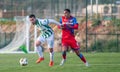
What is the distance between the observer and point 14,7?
4375 centimetres

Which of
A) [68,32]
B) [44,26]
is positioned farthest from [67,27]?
[44,26]

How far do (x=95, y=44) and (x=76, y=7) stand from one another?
585 centimetres

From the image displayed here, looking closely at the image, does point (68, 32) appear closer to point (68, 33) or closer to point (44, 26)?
point (68, 33)

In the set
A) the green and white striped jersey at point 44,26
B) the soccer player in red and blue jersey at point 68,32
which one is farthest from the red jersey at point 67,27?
the green and white striped jersey at point 44,26

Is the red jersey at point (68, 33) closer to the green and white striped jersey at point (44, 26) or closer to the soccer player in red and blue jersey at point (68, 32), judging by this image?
the soccer player in red and blue jersey at point (68, 32)

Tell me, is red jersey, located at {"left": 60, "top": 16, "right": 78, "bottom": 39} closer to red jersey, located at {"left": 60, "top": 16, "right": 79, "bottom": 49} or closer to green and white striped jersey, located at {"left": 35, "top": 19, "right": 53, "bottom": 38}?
red jersey, located at {"left": 60, "top": 16, "right": 79, "bottom": 49}

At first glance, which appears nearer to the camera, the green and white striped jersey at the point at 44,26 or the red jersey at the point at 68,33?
the red jersey at the point at 68,33

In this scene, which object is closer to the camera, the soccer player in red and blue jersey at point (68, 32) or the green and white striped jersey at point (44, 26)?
the soccer player in red and blue jersey at point (68, 32)

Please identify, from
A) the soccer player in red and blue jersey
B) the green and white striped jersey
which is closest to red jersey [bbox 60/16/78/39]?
the soccer player in red and blue jersey

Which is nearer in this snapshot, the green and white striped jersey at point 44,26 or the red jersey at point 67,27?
the red jersey at point 67,27

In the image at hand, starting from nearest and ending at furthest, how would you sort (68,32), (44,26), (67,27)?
(67,27) < (68,32) < (44,26)

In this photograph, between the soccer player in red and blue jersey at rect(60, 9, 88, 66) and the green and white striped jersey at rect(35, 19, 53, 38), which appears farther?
the green and white striped jersey at rect(35, 19, 53, 38)

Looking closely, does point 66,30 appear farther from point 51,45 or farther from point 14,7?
point 14,7

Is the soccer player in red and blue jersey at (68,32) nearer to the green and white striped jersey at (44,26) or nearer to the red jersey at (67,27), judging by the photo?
the red jersey at (67,27)
